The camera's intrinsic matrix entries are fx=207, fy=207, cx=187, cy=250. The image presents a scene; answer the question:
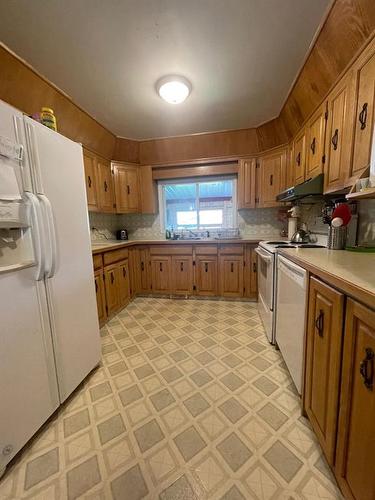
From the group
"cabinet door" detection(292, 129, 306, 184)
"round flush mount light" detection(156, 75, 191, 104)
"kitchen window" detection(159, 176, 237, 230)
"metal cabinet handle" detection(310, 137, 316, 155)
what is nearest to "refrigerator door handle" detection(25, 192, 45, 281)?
"round flush mount light" detection(156, 75, 191, 104)

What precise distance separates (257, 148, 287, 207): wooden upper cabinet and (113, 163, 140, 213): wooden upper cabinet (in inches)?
77.9

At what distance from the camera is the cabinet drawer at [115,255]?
8.37 feet

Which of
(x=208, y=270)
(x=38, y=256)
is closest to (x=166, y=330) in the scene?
(x=208, y=270)

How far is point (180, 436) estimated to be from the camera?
1.17m

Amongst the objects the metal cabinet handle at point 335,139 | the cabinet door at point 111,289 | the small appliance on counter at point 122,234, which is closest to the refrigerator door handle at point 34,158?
the cabinet door at point 111,289

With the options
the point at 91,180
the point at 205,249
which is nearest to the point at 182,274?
the point at 205,249

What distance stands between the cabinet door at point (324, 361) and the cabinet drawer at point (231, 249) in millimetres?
1889

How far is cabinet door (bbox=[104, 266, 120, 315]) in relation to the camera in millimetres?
2561

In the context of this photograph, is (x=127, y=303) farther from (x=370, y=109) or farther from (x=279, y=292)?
(x=370, y=109)

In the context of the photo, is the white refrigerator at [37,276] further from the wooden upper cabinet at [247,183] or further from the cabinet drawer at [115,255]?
the wooden upper cabinet at [247,183]

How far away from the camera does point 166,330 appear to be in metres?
2.36

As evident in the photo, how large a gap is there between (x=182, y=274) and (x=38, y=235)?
7.55 feet

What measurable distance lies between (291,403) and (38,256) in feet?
5.96

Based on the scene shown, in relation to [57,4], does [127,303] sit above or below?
below
